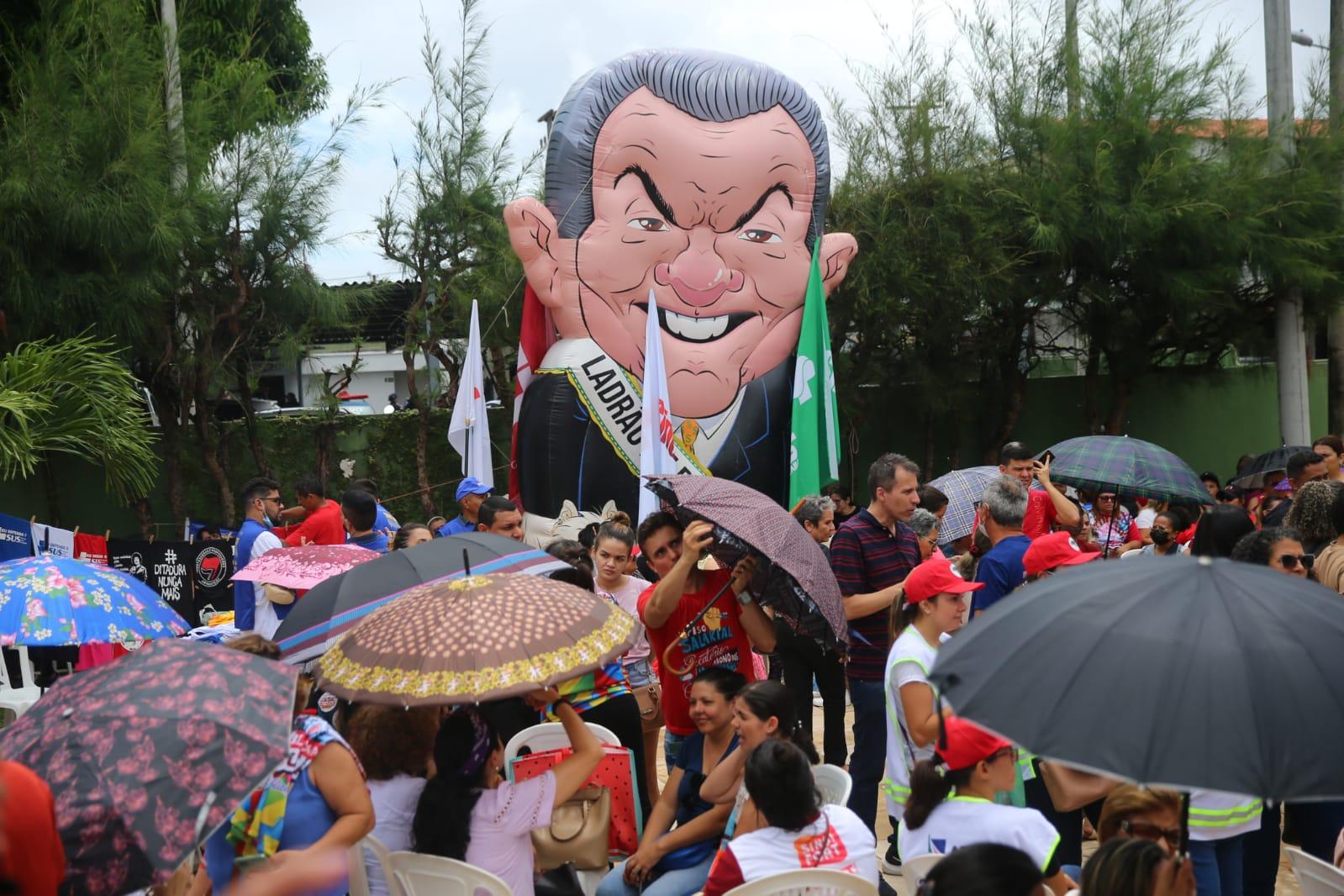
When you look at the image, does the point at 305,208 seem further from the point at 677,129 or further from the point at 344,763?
the point at 344,763

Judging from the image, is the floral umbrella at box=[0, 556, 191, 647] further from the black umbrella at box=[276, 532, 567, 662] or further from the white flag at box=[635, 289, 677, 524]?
the white flag at box=[635, 289, 677, 524]

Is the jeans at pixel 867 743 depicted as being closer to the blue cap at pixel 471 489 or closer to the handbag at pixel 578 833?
the handbag at pixel 578 833

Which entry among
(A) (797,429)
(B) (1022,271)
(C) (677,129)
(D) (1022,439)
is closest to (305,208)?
(C) (677,129)

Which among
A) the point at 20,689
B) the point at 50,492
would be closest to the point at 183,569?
the point at 20,689

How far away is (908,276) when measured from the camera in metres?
12.2

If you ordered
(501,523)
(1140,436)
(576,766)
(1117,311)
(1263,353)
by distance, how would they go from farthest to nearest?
(1140,436), (1263,353), (1117,311), (501,523), (576,766)

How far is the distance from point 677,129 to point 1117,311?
19.3ft

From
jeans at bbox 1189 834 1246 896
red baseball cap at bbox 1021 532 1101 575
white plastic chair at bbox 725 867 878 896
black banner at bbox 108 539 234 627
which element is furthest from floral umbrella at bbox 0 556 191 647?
black banner at bbox 108 539 234 627

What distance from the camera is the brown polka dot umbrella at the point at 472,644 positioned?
2.98 meters

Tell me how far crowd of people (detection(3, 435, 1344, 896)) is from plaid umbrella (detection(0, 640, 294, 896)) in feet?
1.46

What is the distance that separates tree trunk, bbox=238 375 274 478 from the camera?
12742 millimetres

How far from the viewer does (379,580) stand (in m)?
4.07

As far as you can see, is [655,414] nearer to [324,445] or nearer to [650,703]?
[650,703]

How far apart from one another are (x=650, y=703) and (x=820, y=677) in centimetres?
74
